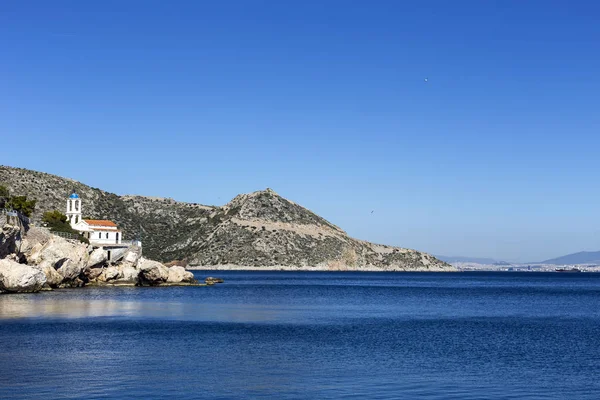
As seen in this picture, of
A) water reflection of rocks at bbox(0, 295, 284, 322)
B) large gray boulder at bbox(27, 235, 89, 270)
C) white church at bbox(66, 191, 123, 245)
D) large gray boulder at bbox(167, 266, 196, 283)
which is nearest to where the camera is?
water reflection of rocks at bbox(0, 295, 284, 322)

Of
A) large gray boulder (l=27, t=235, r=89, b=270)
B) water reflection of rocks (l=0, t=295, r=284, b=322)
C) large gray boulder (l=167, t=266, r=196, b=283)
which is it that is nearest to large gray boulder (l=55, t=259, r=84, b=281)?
large gray boulder (l=27, t=235, r=89, b=270)

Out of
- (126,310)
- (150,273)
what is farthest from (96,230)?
(126,310)

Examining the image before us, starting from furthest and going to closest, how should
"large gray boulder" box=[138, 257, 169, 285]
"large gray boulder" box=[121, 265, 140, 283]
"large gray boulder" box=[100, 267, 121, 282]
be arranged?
1. "large gray boulder" box=[138, 257, 169, 285]
2. "large gray boulder" box=[121, 265, 140, 283]
3. "large gray boulder" box=[100, 267, 121, 282]

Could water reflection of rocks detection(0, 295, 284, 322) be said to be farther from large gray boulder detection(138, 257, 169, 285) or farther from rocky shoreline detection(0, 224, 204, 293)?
large gray boulder detection(138, 257, 169, 285)

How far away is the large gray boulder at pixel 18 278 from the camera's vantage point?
75250mm

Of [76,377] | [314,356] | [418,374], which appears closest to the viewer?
[76,377]

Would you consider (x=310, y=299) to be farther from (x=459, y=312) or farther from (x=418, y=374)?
(x=418, y=374)

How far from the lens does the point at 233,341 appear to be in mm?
44406

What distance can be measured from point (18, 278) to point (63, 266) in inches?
591

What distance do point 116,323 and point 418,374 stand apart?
2673 cm

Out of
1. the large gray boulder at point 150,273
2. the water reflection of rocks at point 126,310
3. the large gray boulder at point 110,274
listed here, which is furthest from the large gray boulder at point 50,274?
the large gray boulder at point 150,273

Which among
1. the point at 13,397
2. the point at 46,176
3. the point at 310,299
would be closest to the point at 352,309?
the point at 310,299

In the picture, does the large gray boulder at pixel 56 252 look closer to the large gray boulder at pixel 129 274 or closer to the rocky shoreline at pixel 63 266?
the rocky shoreline at pixel 63 266

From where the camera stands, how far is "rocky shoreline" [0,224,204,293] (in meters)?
77.1
